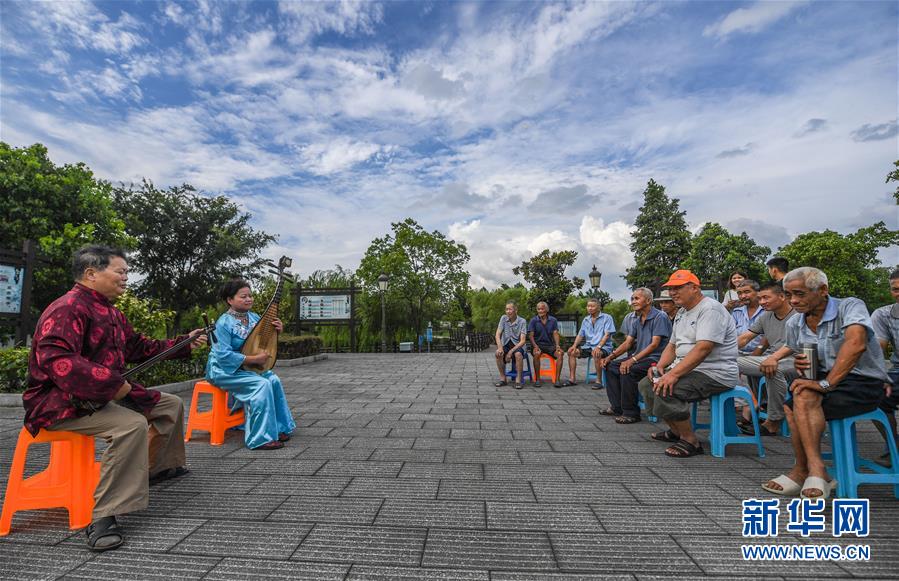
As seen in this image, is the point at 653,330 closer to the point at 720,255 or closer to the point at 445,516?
A: the point at 445,516

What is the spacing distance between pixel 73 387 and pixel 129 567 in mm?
901

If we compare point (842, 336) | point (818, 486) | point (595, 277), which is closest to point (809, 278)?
point (842, 336)

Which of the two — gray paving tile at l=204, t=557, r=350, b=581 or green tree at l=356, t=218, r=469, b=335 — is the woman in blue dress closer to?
gray paving tile at l=204, t=557, r=350, b=581

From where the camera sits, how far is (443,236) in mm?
23359

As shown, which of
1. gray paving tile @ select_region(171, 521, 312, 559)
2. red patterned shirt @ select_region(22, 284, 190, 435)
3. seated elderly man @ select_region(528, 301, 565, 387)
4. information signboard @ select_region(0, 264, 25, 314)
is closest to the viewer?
gray paving tile @ select_region(171, 521, 312, 559)

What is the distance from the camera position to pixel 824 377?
2867 mm

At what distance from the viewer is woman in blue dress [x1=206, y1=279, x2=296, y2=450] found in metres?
3.93

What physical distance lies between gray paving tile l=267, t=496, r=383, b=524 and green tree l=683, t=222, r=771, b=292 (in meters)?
37.8

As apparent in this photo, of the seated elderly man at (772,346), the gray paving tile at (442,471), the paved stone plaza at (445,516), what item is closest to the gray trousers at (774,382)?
the seated elderly man at (772,346)

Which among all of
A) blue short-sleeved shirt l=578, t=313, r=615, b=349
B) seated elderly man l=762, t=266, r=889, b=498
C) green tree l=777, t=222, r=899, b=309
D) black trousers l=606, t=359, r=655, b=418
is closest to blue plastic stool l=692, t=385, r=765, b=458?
seated elderly man l=762, t=266, r=889, b=498

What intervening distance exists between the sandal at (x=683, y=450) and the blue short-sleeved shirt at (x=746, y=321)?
1.82m

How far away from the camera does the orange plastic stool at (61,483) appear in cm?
236

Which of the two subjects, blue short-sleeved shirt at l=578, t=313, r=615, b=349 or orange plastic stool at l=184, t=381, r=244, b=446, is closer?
orange plastic stool at l=184, t=381, r=244, b=446

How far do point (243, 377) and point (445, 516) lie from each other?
2.38m
